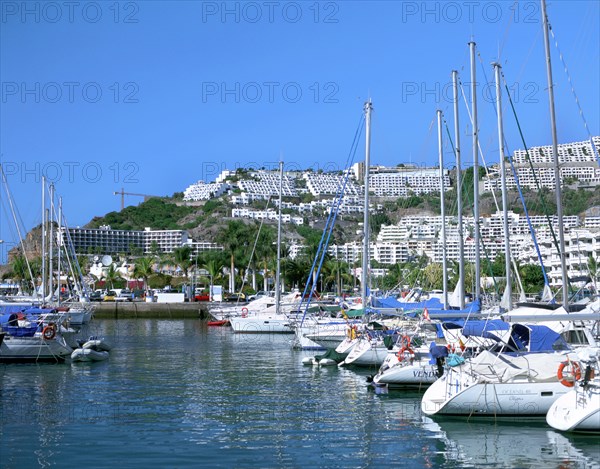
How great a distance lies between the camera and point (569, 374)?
22562 millimetres

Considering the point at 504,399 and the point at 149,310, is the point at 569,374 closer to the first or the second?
the point at 504,399

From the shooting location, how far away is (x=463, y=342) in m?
28.3

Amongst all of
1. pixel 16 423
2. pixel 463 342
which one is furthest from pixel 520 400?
pixel 16 423

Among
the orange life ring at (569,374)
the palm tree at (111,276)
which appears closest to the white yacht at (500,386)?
the orange life ring at (569,374)

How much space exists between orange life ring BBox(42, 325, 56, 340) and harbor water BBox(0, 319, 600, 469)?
261cm

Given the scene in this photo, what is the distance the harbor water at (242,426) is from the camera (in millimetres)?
19906

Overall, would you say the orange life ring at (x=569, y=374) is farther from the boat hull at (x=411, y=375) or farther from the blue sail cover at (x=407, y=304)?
the blue sail cover at (x=407, y=304)

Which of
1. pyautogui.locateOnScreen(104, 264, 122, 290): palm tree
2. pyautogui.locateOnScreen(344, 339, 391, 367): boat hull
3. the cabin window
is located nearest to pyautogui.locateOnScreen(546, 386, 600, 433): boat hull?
the cabin window

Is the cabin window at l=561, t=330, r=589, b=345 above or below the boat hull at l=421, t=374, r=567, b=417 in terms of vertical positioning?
above

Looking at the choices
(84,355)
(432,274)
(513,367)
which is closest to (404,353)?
Result: (513,367)

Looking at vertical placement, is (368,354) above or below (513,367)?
below

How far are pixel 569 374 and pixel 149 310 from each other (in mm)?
85094

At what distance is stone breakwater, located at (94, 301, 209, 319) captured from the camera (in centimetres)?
10119

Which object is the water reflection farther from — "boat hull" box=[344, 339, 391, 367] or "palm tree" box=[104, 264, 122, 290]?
"palm tree" box=[104, 264, 122, 290]
